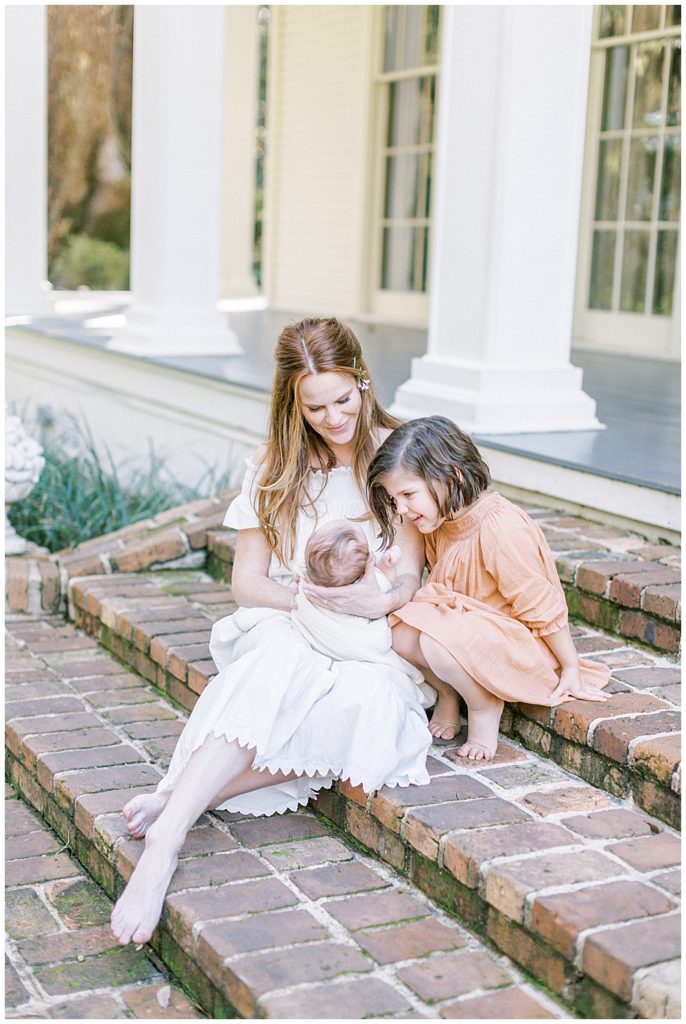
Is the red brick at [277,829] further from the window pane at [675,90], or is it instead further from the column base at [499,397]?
the window pane at [675,90]

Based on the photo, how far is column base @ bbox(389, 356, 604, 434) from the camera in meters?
4.30

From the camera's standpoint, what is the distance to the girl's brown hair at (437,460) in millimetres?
2701

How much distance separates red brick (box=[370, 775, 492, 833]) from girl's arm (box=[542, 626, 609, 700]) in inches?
13.1

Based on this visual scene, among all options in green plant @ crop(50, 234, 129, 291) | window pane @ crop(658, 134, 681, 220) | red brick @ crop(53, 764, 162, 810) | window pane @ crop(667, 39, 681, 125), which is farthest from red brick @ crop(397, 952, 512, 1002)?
Answer: green plant @ crop(50, 234, 129, 291)

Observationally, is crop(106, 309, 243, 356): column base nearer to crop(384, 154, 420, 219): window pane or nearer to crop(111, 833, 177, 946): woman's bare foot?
crop(384, 154, 420, 219): window pane

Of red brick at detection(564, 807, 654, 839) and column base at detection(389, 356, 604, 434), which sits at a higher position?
column base at detection(389, 356, 604, 434)

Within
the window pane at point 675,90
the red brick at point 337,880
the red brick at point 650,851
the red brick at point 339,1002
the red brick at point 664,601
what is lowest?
the red brick at point 339,1002

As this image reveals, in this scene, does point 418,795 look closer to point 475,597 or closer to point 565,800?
point 565,800

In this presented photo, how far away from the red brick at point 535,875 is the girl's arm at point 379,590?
0.71m

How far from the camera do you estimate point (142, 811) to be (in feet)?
8.61

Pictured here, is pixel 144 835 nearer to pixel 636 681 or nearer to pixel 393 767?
pixel 393 767

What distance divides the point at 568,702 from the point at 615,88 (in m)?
5.59

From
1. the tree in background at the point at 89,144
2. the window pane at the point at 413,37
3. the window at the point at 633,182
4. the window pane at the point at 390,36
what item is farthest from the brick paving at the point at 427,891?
the tree in background at the point at 89,144

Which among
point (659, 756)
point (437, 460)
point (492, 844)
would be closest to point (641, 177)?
point (437, 460)
